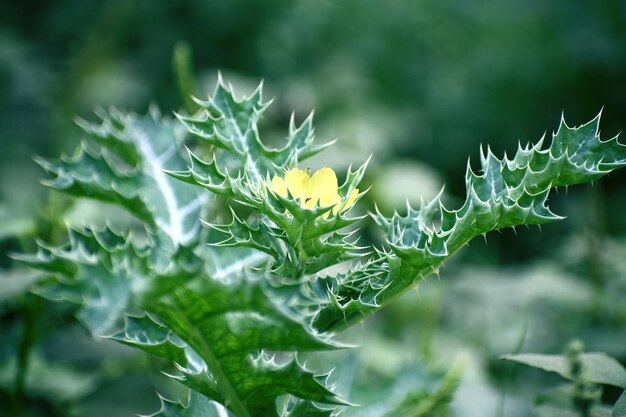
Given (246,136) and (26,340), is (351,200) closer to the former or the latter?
(246,136)

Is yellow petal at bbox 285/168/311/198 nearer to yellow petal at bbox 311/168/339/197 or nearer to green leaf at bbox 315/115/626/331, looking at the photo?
yellow petal at bbox 311/168/339/197

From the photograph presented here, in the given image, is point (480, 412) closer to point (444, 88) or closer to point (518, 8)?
point (444, 88)

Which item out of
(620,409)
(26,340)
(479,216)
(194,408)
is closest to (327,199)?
(479,216)

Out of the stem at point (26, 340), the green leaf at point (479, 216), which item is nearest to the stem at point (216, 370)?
the green leaf at point (479, 216)

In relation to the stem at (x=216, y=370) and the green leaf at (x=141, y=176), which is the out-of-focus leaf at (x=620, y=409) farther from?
the green leaf at (x=141, y=176)

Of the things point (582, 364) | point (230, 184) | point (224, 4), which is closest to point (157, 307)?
point (230, 184)

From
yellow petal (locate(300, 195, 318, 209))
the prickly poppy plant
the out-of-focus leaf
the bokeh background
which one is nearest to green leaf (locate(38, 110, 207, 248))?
the prickly poppy plant

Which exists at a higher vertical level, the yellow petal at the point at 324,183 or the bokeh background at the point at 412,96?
the bokeh background at the point at 412,96
